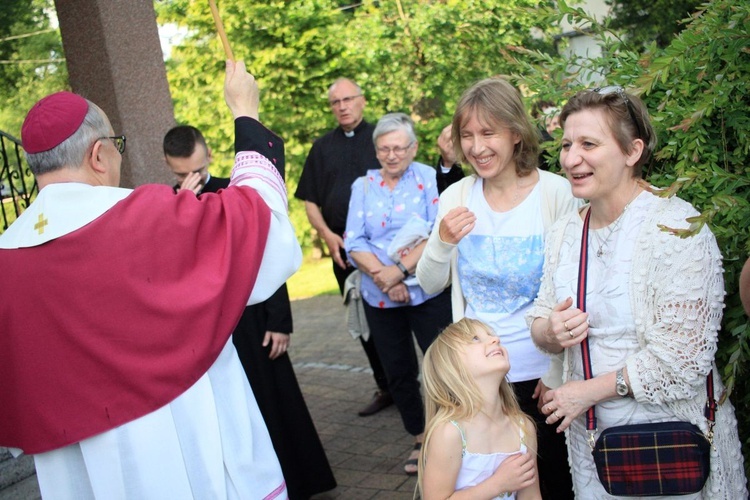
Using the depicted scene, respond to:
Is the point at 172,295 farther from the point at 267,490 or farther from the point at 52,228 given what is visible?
the point at 267,490

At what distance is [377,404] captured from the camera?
6477 mm

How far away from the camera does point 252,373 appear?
4582 millimetres

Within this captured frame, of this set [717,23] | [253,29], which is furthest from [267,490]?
[253,29]

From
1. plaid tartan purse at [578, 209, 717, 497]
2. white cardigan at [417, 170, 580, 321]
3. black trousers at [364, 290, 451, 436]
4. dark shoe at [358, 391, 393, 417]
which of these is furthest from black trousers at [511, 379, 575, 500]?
dark shoe at [358, 391, 393, 417]

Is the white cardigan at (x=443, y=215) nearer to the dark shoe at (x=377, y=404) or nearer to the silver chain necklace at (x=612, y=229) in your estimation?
the silver chain necklace at (x=612, y=229)

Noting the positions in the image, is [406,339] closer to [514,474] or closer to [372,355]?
[372,355]

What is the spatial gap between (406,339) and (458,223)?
197cm

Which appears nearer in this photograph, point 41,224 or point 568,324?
point 41,224

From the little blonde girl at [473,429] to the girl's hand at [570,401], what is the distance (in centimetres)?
20

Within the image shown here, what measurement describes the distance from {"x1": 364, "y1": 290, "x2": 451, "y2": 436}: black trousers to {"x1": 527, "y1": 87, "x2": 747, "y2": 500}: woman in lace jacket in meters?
2.09

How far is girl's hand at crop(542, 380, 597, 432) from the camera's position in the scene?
8.70ft

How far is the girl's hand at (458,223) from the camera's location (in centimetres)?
335

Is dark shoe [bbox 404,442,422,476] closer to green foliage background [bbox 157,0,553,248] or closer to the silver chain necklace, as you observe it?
the silver chain necklace

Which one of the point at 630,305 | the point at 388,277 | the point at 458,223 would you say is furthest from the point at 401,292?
the point at 630,305
